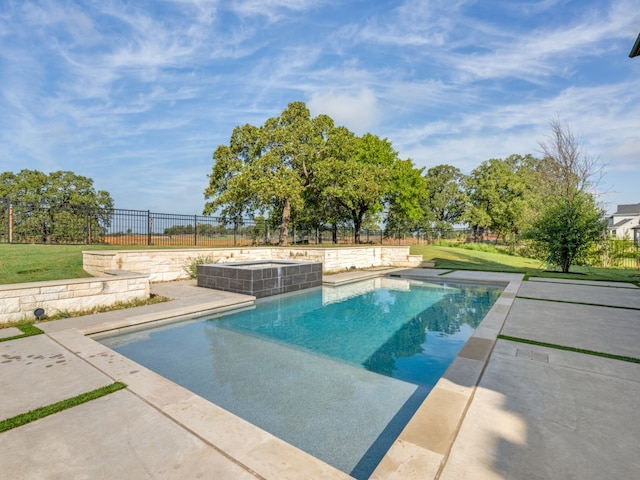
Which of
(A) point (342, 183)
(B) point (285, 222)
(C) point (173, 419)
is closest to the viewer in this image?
(C) point (173, 419)

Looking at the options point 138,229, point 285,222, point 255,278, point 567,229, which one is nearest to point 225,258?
point 255,278

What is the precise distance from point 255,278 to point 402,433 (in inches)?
245

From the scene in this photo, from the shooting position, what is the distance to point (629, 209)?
149ft

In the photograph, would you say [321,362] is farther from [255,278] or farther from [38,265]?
[38,265]

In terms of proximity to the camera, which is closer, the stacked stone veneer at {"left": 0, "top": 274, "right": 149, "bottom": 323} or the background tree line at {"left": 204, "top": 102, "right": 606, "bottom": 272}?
the stacked stone veneer at {"left": 0, "top": 274, "right": 149, "bottom": 323}

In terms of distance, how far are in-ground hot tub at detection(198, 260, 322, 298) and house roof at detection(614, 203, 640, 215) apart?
57093 millimetres

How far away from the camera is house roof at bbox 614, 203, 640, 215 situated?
44006mm

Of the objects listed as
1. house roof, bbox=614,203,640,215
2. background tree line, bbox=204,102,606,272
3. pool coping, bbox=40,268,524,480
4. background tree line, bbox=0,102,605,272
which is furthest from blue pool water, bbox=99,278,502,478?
house roof, bbox=614,203,640,215

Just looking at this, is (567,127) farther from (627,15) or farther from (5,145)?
(5,145)

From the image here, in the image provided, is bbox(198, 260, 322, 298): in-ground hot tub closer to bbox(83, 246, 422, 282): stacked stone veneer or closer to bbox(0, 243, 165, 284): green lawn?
bbox(83, 246, 422, 282): stacked stone veneer

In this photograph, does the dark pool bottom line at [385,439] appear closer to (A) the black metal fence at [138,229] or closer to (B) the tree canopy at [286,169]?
(A) the black metal fence at [138,229]

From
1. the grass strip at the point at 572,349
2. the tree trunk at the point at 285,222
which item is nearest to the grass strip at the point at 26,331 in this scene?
the grass strip at the point at 572,349

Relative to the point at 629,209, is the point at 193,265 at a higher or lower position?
lower

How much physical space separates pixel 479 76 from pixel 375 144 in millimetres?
11249
